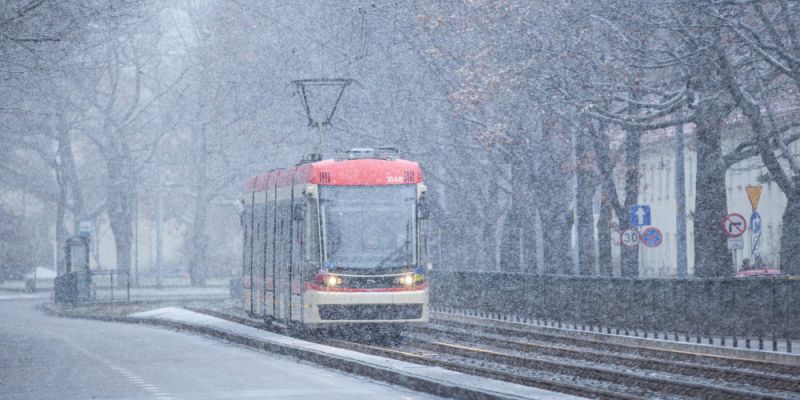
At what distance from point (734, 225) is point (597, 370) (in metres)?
13.5

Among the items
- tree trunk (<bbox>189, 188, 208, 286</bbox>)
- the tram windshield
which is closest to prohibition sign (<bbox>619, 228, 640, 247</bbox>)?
the tram windshield

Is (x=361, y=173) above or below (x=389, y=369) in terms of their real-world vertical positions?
above

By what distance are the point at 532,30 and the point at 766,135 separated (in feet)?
26.6

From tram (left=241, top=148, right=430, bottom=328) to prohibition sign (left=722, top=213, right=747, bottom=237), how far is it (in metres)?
8.19

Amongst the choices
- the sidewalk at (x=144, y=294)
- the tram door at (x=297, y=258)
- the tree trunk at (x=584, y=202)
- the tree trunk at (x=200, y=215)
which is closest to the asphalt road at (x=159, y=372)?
the tram door at (x=297, y=258)

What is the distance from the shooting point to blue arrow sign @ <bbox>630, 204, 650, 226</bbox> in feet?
122

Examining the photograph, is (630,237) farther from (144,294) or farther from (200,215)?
(200,215)

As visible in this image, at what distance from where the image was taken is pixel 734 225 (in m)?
32.2

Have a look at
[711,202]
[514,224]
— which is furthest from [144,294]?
[711,202]

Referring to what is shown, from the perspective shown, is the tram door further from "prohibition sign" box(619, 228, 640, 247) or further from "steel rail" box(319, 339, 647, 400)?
"prohibition sign" box(619, 228, 640, 247)

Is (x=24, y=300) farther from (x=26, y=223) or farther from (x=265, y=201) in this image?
(x=265, y=201)

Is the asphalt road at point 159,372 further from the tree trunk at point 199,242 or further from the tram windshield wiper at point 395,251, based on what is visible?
the tree trunk at point 199,242

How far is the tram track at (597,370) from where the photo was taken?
17.5 m

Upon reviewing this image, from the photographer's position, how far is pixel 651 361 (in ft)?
69.8
